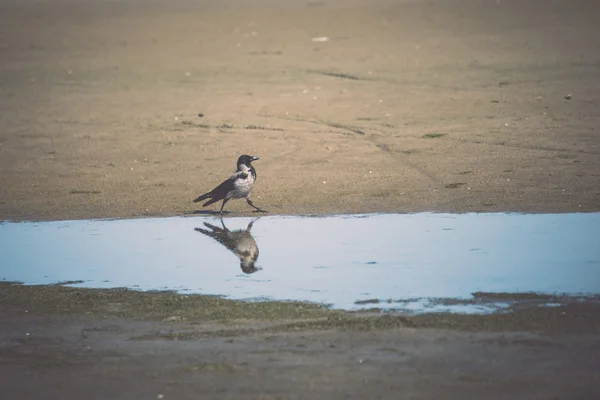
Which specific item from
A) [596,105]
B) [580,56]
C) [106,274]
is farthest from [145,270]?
[580,56]

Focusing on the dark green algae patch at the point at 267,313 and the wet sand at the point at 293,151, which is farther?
the dark green algae patch at the point at 267,313

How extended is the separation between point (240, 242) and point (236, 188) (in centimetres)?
145

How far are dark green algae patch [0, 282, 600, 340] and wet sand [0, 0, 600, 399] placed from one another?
24 mm

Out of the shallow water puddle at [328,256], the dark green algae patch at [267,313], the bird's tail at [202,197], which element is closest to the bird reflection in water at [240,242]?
the shallow water puddle at [328,256]

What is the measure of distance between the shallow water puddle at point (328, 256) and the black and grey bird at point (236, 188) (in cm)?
27

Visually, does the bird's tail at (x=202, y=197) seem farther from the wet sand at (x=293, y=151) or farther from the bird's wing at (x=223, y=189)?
the wet sand at (x=293, y=151)

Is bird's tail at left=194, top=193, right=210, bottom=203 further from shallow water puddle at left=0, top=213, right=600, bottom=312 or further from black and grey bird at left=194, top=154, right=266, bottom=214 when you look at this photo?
shallow water puddle at left=0, top=213, right=600, bottom=312

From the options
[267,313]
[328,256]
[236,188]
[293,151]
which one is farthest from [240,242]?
[293,151]

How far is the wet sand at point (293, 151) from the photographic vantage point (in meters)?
6.45

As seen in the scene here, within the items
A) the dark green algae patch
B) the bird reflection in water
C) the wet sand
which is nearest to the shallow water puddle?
the bird reflection in water

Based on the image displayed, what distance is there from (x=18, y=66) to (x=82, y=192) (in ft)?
29.9

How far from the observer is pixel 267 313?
300 inches

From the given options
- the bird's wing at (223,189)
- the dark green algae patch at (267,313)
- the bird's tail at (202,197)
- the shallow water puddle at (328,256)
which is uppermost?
the bird's wing at (223,189)

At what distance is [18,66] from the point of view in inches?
852
